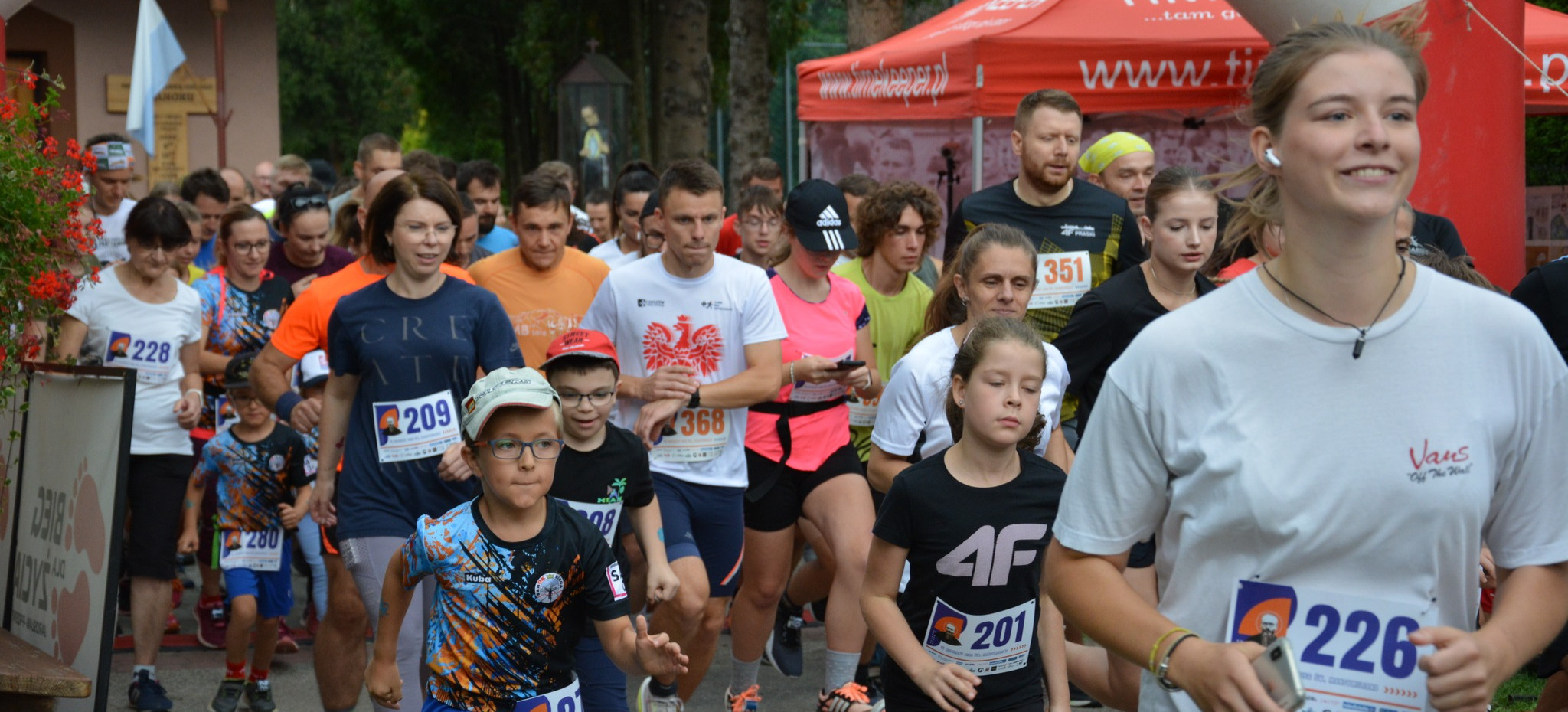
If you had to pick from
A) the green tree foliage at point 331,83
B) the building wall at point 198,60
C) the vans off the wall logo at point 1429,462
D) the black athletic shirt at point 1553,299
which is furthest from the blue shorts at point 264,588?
the green tree foliage at point 331,83

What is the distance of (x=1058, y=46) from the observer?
9.52 metres

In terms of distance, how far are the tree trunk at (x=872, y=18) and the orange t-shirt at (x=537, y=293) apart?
9.73 m

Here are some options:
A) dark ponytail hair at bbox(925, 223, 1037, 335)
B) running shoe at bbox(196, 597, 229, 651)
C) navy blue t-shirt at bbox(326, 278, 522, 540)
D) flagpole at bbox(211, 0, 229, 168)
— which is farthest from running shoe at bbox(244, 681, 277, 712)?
flagpole at bbox(211, 0, 229, 168)

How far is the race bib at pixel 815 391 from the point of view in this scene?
624 centimetres

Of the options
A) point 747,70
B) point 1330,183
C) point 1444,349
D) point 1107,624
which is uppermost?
point 747,70

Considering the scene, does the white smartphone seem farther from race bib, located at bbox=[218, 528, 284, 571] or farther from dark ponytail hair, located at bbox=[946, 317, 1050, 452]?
race bib, located at bbox=[218, 528, 284, 571]

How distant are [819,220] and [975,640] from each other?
95.2 inches

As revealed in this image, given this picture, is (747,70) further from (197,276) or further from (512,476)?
(512,476)

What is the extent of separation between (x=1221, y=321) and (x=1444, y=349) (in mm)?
305

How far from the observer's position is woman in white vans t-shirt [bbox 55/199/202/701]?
6500mm

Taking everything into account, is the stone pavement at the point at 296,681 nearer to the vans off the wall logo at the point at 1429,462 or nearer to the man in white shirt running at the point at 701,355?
the man in white shirt running at the point at 701,355

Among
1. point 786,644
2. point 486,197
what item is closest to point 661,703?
point 786,644

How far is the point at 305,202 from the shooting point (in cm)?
768

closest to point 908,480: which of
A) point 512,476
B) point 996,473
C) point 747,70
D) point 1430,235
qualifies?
point 996,473
